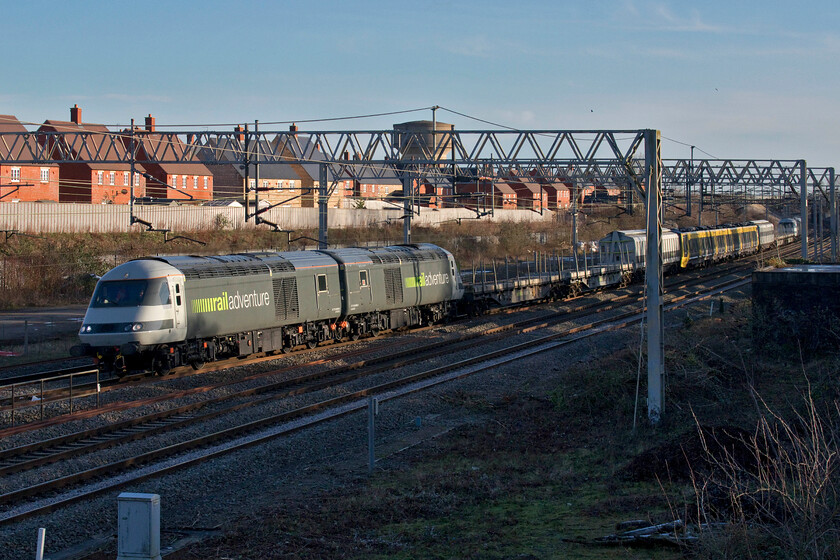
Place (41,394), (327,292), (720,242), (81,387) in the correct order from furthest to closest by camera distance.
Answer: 1. (720,242)
2. (327,292)
3. (81,387)
4. (41,394)

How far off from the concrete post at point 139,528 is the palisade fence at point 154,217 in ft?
110

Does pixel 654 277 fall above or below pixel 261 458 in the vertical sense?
above

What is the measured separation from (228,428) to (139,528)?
7745 millimetres

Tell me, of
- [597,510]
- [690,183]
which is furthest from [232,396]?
[690,183]

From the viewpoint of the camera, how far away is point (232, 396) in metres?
17.6

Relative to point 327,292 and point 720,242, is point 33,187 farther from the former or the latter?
point 720,242

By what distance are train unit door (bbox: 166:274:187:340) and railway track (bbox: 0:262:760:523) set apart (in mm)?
3104

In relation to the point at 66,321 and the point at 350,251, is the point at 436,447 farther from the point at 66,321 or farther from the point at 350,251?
the point at 66,321

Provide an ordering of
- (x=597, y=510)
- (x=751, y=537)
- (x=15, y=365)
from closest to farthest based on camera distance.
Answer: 1. (x=751, y=537)
2. (x=597, y=510)
3. (x=15, y=365)

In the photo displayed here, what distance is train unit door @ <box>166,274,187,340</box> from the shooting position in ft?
65.2

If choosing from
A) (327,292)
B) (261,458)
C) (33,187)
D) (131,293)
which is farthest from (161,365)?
(33,187)

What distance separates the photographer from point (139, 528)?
7023 mm

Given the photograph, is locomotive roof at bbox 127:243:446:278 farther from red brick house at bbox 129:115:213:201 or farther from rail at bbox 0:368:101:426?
red brick house at bbox 129:115:213:201

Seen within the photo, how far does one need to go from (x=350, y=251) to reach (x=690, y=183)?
60.4 feet
